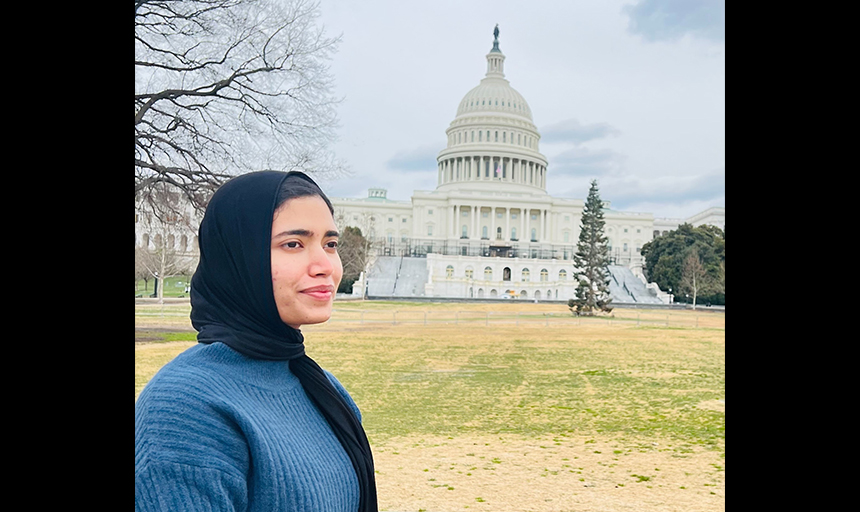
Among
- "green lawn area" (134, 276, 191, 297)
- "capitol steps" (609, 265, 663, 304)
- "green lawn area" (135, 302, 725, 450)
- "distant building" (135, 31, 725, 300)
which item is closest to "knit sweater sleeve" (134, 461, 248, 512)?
"green lawn area" (135, 302, 725, 450)

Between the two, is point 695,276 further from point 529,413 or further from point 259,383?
point 259,383

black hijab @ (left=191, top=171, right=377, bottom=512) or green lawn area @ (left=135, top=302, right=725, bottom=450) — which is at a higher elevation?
black hijab @ (left=191, top=171, right=377, bottom=512)

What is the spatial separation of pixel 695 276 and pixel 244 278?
4134cm

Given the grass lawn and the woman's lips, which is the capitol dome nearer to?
the grass lawn

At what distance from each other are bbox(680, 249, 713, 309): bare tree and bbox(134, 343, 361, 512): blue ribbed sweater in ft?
131

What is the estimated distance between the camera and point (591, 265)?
120ft

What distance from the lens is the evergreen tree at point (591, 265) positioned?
34688 mm

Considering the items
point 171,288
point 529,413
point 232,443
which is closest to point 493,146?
point 171,288

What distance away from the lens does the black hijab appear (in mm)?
1537

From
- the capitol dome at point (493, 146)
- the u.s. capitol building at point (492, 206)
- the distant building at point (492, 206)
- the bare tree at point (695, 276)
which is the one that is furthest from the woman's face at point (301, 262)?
the capitol dome at point (493, 146)

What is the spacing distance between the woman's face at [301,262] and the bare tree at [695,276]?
39.8m

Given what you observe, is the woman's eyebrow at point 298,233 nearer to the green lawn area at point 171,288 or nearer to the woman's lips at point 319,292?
the woman's lips at point 319,292
